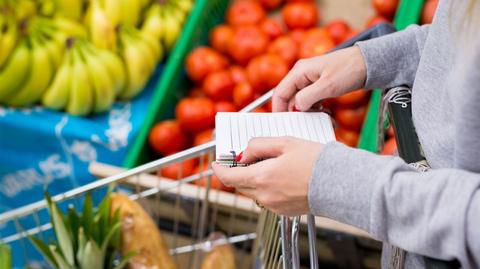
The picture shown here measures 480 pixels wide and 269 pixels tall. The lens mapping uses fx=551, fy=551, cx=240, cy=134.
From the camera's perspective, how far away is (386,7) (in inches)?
65.4

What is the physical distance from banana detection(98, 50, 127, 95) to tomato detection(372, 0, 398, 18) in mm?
798

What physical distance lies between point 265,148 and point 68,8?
1360mm

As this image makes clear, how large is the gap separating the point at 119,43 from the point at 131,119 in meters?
0.27

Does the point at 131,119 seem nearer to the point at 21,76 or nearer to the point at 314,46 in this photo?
the point at 21,76

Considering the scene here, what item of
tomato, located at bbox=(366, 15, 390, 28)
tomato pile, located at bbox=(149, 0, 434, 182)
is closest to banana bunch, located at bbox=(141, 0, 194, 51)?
tomato pile, located at bbox=(149, 0, 434, 182)

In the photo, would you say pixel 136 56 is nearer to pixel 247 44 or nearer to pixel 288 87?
pixel 247 44

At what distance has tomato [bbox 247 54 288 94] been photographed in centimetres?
154

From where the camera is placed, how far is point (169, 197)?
1.35m

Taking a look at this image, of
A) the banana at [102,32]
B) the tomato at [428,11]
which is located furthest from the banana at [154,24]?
the tomato at [428,11]

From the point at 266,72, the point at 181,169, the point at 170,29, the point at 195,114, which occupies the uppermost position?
the point at 170,29

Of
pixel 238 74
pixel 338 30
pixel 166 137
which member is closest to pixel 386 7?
pixel 338 30

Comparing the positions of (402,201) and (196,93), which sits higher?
(402,201)

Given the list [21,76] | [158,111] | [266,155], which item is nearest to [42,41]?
[21,76]

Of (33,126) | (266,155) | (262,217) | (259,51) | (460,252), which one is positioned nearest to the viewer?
(460,252)
